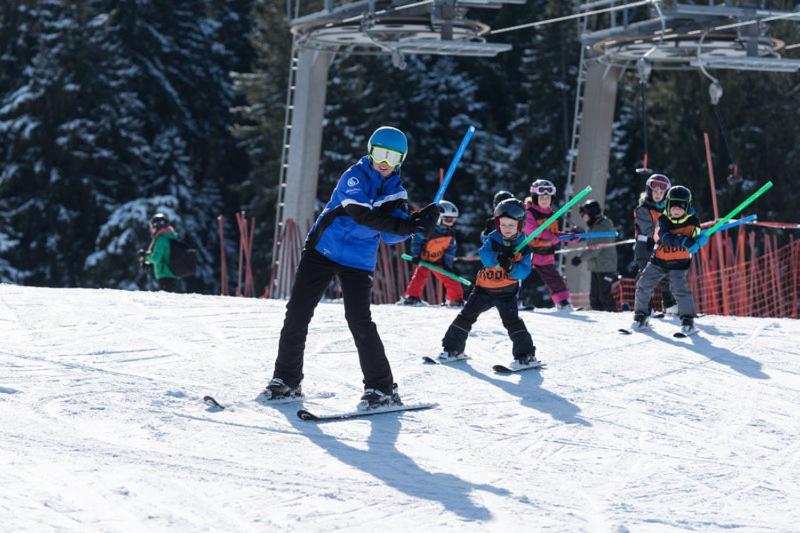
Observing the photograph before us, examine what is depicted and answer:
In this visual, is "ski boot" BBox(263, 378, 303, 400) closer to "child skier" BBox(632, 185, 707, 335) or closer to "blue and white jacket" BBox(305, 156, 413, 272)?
"blue and white jacket" BBox(305, 156, 413, 272)

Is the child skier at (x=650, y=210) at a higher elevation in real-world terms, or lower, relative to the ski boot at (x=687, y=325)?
higher

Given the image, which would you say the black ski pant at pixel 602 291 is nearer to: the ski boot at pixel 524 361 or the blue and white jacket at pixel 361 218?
the ski boot at pixel 524 361

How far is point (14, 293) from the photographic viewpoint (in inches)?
469

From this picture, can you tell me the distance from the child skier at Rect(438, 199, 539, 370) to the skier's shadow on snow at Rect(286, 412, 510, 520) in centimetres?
199

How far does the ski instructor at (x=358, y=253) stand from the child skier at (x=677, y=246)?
11.6 feet

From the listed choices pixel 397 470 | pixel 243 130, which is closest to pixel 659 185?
pixel 397 470

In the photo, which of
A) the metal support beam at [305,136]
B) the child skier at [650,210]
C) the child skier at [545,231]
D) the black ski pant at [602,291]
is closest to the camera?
the child skier at [650,210]

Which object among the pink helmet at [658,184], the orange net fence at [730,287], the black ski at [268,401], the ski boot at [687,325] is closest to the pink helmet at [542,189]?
the pink helmet at [658,184]

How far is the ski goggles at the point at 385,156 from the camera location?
7211 mm

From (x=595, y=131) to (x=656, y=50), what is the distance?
2676 millimetres

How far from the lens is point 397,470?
6.27 metres

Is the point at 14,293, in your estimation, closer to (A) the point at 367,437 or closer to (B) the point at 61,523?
(A) the point at 367,437

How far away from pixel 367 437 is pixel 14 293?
234 inches

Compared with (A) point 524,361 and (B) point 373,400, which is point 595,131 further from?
(B) point 373,400
